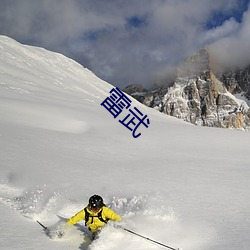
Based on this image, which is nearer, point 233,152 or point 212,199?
point 212,199

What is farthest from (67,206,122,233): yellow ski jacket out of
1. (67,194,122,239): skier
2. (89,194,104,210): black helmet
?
(89,194,104,210): black helmet

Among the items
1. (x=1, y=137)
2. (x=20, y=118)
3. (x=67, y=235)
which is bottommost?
(x=67, y=235)

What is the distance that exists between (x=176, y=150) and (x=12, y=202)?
7.59 metres

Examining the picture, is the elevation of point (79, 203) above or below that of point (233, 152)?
below

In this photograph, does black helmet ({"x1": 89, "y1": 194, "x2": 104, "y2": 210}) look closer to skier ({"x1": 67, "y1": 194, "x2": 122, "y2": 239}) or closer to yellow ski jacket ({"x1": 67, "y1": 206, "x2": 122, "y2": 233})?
skier ({"x1": 67, "y1": 194, "x2": 122, "y2": 239})

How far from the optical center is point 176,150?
1307cm

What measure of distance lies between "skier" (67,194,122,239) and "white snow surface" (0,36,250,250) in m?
0.21

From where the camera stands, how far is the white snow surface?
18.5ft

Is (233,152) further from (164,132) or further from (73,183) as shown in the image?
(73,183)

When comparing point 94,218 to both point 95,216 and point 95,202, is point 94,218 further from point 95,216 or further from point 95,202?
point 95,202

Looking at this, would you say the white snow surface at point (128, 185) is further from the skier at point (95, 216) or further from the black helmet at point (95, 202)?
the black helmet at point (95, 202)

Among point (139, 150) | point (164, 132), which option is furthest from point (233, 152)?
point (164, 132)

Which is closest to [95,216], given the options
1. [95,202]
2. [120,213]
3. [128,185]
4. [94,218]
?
[94,218]

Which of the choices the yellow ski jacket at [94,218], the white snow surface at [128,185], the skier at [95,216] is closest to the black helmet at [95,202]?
the skier at [95,216]
